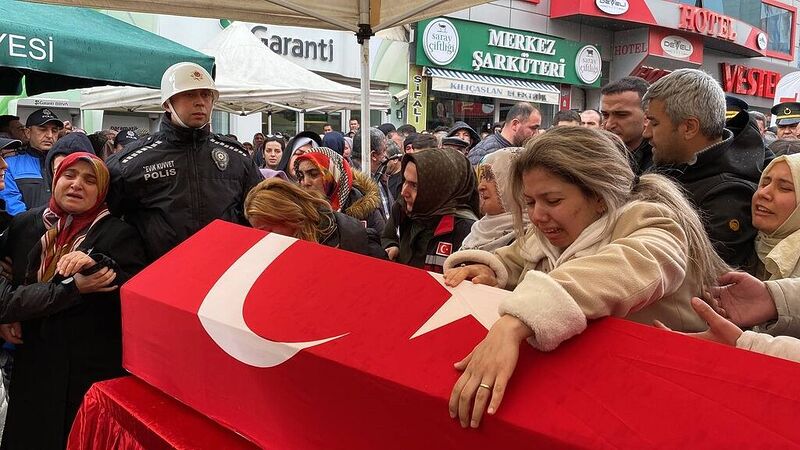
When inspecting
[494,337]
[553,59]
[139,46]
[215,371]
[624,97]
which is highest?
[553,59]

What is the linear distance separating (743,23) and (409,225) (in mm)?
22439

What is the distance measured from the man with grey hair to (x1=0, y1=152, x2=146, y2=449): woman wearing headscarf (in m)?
2.09

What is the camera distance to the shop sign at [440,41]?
14.3 metres

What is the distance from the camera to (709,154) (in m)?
2.11

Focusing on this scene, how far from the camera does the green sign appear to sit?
14484 mm

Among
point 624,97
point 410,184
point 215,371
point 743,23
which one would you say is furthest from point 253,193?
point 743,23

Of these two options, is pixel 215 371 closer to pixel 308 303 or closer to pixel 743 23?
pixel 308 303

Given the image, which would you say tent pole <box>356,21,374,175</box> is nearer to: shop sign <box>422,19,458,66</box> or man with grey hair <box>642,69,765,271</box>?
man with grey hair <box>642,69,765,271</box>

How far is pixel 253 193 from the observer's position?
245 centimetres

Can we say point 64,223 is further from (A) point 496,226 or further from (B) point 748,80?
(B) point 748,80

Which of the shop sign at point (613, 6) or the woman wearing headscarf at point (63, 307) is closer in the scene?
the woman wearing headscarf at point (63, 307)

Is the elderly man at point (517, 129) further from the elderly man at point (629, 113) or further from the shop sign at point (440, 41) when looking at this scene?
the shop sign at point (440, 41)

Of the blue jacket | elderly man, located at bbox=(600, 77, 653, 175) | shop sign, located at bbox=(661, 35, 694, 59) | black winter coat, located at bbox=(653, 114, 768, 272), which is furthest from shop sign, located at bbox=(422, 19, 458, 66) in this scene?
black winter coat, located at bbox=(653, 114, 768, 272)

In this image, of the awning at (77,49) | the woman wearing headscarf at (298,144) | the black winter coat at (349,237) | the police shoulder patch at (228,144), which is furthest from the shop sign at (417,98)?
the black winter coat at (349,237)
